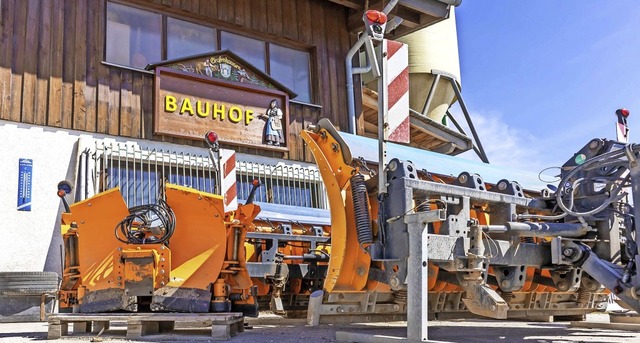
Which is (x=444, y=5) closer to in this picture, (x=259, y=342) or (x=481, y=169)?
(x=481, y=169)

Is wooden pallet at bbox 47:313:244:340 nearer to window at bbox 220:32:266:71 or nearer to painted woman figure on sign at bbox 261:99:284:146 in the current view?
painted woman figure on sign at bbox 261:99:284:146

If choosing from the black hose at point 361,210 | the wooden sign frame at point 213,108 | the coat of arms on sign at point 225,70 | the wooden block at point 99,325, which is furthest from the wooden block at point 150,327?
the coat of arms on sign at point 225,70

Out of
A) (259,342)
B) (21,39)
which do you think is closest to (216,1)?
(21,39)

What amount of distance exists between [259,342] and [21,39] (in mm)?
7018

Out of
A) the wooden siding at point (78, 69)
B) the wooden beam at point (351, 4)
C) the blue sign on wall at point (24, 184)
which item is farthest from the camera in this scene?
the wooden beam at point (351, 4)

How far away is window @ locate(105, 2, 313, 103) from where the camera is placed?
10734mm

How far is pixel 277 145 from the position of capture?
1206cm

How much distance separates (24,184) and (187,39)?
3.93 meters

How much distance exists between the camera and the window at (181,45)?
10.7 meters

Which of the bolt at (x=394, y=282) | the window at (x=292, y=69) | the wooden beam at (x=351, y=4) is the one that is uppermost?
the wooden beam at (x=351, y=4)

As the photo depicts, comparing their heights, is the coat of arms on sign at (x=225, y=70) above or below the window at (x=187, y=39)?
below

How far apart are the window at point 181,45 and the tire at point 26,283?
3994 millimetres

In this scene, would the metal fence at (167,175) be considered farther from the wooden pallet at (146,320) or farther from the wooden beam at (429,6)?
the wooden pallet at (146,320)

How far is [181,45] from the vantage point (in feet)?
37.7
